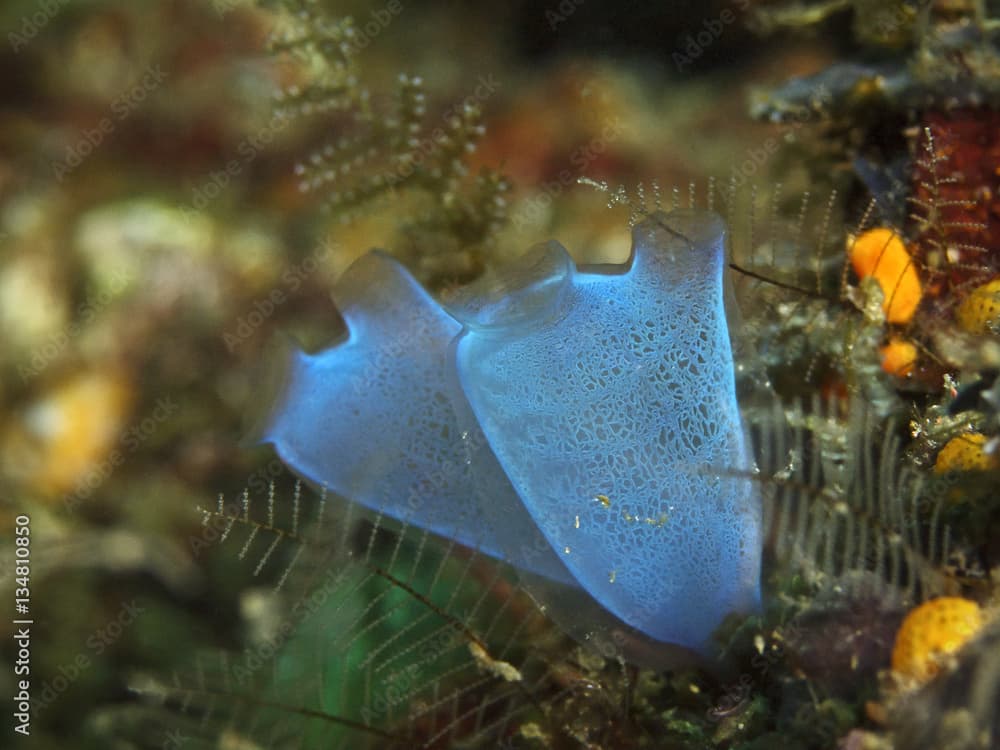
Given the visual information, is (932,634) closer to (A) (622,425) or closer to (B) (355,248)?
(A) (622,425)

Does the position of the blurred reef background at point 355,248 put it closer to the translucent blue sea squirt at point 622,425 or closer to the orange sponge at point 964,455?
the orange sponge at point 964,455

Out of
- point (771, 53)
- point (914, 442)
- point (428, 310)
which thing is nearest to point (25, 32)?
point (428, 310)

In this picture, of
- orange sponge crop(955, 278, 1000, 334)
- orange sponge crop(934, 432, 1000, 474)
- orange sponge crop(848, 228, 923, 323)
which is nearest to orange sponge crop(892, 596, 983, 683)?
orange sponge crop(934, 432, 1000, 474)

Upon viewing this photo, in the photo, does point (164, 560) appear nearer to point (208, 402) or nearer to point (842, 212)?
point (208, 402)

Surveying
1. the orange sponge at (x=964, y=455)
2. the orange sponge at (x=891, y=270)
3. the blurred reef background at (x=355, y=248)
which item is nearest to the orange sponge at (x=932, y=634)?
the orange sponge at (x=964, y=455)

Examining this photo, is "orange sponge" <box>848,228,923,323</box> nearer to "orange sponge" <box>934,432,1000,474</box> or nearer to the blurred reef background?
the blurred reef background

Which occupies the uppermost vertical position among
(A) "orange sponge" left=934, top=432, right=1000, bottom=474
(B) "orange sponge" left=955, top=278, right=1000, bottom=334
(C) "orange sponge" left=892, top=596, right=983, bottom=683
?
(B) "orange sponge" left=955, top=278, right=1000, bottom=334
